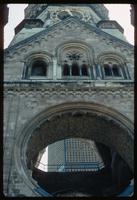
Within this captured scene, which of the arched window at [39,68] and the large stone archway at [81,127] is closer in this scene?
the large stone archway at [81,127]

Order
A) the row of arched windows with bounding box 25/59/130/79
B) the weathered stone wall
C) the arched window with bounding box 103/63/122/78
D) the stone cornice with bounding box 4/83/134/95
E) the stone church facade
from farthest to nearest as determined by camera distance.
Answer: the arched window with bounding box 103/63/122/78 → the row of arched windows with bounding box 25/59/130/79 → the stone cornice with bounding box 4/83/134/95 → the weathered stone wall → the stone church facade

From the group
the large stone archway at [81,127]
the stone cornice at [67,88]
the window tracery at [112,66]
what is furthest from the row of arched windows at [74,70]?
the large stone archway at [81,127]

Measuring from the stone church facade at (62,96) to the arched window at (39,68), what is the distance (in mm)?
45

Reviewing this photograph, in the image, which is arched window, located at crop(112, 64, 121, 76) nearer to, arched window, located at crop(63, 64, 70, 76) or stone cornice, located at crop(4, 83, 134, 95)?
arched window, located at crop(63, 64, 70, 76)

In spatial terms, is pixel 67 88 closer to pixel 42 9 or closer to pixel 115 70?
pixel 115 70

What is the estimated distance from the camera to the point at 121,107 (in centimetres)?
1516

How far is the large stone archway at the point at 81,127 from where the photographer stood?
1438cm

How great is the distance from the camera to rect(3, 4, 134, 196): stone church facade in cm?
1368

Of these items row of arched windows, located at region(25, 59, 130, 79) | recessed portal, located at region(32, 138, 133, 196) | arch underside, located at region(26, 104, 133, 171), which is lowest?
recessed portal, located at region(32, 138, 133, 196)

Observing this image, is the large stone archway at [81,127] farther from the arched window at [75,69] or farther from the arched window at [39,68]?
the arched window at [39,68]

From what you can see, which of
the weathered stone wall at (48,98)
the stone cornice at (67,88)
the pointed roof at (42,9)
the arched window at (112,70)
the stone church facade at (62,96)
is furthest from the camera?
the pointed roof at (42,9)

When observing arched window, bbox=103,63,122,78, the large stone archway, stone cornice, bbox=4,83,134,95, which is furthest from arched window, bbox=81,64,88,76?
the large stone archway

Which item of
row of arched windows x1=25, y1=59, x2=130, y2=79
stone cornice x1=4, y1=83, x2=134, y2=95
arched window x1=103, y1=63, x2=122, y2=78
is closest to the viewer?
stone cornice x1=4, y1=83, x2=134, y2=95

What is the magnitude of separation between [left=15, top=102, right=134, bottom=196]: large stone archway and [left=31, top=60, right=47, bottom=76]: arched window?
3436mm
